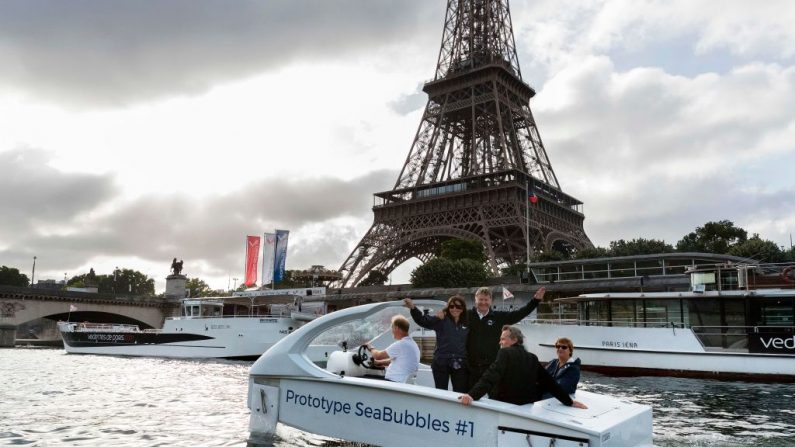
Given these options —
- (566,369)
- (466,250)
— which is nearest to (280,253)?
(466,250)

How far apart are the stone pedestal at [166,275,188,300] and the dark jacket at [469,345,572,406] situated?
2428 inches

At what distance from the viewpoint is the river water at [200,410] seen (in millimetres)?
10055

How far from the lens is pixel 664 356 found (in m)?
22.1

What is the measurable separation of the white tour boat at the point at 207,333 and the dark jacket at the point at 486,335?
27.8 meters

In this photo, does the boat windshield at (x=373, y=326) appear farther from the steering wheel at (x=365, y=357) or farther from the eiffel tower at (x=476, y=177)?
the eiffel tower at (x=476, y=177)

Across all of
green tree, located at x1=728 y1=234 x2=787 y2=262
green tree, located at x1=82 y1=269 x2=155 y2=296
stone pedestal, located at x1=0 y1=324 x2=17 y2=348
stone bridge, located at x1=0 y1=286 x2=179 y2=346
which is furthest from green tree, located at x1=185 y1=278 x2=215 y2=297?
green tree, located at x1=728 y1=234 x2=787 y2=262

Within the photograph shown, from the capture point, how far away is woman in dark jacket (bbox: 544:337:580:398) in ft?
23.7

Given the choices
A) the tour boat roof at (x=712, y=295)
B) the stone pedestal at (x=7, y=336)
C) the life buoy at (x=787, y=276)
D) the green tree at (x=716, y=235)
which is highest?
the green tree at (x=716, y=235)

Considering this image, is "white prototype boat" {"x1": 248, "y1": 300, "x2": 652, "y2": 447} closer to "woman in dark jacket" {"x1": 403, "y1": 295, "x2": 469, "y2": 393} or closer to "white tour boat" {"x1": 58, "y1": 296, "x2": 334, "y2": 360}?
"woman in dark jacket" {"x1": 403, "y1": 295, "x2": 469, "y2": 393}

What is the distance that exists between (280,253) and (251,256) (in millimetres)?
3046

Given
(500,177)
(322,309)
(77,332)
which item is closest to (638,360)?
(322,309)

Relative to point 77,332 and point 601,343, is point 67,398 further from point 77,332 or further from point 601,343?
point 77,332

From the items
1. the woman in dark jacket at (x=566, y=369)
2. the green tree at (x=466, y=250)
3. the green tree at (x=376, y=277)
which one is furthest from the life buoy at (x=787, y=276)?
the green tree at (x=376, y=277)

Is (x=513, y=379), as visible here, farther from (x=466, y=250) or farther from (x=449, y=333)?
(x=466, y=250)
